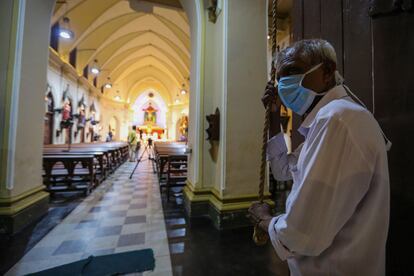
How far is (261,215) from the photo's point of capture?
0.95 meters

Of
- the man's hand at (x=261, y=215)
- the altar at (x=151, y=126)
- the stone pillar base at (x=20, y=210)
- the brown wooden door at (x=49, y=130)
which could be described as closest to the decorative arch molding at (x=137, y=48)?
the brown wooden door at (x=49, y=130)

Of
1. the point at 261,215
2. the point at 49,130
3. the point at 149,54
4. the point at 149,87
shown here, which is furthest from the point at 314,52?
the point at 149,87

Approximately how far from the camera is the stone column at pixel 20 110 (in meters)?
2.64

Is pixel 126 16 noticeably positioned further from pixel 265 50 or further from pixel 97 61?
pixel 265 50

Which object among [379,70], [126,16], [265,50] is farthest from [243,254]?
[126,16]

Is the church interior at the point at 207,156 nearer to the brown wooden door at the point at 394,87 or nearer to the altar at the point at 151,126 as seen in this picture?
the brown wooden door at the point at 394,87

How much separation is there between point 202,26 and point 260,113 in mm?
1782

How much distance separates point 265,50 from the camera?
3.12 m

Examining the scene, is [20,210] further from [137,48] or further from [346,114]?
[137,48]

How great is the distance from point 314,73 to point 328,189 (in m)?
0.48

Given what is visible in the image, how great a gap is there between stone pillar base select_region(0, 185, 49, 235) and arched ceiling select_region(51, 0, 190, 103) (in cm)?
788

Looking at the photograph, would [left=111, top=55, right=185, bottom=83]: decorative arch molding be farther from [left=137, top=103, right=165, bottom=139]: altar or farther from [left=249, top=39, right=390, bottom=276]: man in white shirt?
[left=249, top=39, right=390, bottom=276]: man in white shirt

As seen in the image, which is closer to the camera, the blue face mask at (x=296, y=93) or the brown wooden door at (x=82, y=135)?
the blue face mask at (x=296, y=93)

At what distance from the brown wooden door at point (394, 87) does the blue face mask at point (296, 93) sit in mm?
348
